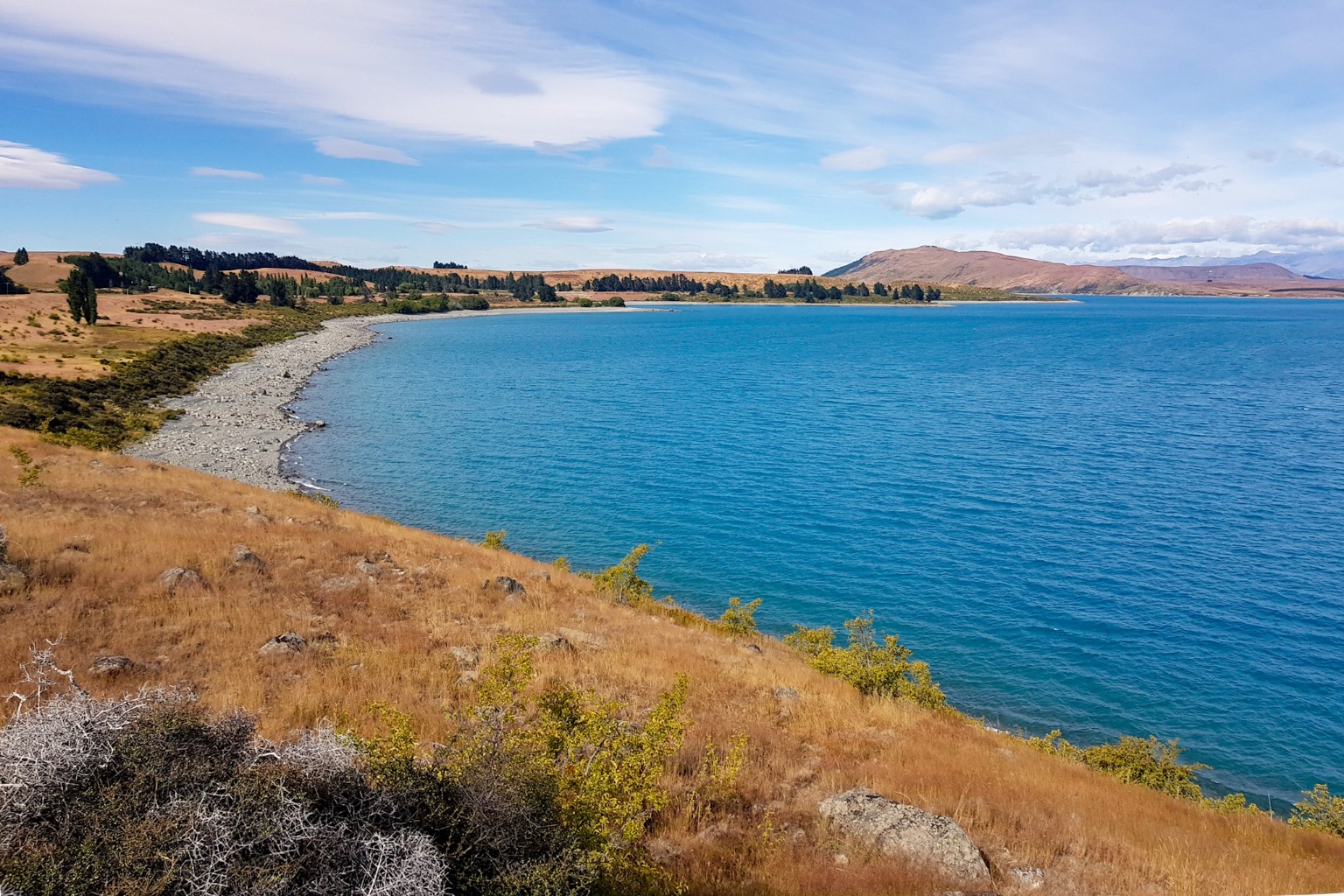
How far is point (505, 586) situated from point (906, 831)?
44.6ft

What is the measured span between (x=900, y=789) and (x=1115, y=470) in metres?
46.7

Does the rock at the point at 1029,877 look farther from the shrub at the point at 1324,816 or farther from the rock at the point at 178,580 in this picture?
the rock at the point at 178,580

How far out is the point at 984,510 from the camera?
41281 mm

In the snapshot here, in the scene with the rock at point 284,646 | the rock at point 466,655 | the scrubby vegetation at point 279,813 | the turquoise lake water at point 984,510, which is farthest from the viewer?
the turquoise lake water at point 984,510

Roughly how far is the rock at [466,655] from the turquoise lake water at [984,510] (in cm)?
1604

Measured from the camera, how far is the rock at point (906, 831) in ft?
28.6

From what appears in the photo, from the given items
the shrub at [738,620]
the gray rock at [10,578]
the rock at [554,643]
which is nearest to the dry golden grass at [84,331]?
the gray rock at [10,578]

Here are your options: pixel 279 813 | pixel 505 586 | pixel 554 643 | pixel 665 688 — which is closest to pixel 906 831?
pixel 665 688

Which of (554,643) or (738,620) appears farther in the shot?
(738,620)

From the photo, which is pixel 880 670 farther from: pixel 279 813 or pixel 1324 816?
pixel 279 813

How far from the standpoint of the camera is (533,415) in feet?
230

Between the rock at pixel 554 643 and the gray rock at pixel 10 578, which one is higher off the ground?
the gray rock at pixel 10 578

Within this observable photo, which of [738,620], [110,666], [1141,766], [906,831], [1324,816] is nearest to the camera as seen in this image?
[906,831]

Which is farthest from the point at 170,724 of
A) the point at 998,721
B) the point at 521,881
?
the point at 998,721
